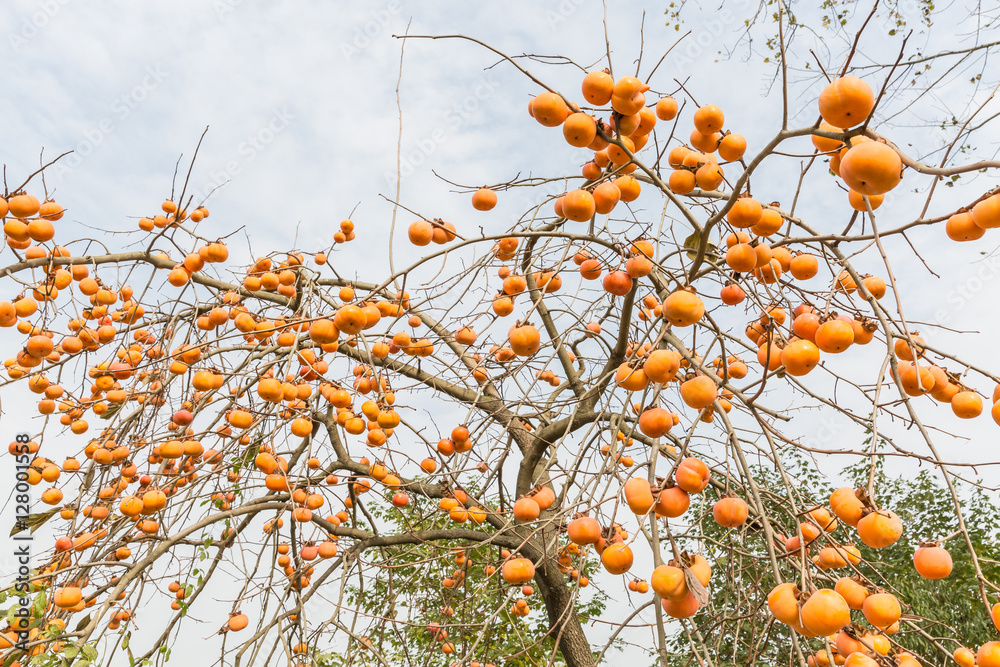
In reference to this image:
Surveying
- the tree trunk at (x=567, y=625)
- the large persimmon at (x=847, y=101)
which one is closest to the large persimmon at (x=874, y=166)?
the large persimmon at (x=847, y=101)

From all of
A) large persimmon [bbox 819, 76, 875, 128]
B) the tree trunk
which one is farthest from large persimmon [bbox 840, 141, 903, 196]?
the tree trunk

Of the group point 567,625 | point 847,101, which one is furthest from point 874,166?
point 567,625

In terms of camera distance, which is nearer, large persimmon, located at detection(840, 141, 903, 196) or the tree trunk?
large persimmon, located at detection(840, 141, 903, 196)

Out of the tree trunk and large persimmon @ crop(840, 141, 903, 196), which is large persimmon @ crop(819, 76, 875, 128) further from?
the tree trunk

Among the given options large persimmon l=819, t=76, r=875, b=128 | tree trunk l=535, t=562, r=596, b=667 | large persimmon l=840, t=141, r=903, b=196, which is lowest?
tree trunk l=535, t=562, r=596, b=667

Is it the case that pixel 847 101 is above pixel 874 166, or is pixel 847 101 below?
above

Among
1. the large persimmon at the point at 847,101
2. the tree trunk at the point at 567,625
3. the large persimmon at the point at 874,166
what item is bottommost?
the tree trunk at the point at 567,625

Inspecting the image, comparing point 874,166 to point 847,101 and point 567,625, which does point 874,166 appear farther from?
point 567,625

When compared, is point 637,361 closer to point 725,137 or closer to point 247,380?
point 725,137

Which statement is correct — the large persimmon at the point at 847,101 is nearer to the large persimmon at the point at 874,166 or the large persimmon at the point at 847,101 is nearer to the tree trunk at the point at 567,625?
the large persimmon at the point at 874,166

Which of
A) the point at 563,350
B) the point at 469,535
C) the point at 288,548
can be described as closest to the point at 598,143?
the point at 563,350

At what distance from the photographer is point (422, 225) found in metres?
2.28

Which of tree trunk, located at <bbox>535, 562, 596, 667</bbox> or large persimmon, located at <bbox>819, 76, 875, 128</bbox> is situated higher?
large persimmon, located at <bbox>819, 76, 875, 128</bbox>

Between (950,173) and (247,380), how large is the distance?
3299mm
